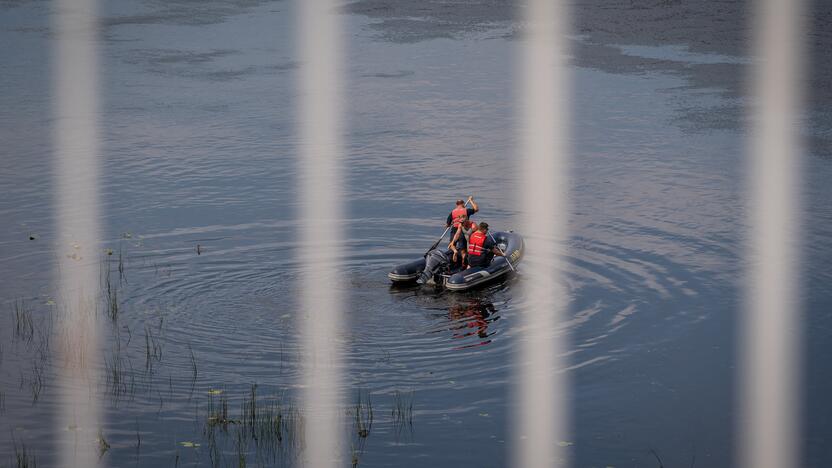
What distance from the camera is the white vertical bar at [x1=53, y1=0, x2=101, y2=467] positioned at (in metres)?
14.9

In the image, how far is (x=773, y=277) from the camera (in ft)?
69.4

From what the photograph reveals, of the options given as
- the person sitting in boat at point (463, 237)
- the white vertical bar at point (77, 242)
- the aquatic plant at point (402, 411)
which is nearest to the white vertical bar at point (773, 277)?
the aquatic plant at point (402, 411)

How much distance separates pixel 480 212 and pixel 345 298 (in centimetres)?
649

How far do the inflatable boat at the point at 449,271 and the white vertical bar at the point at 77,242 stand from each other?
17.3 ft

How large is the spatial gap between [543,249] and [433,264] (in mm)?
2804

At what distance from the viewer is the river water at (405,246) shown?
15047mm

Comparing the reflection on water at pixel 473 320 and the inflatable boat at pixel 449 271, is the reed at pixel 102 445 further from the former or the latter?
the inflatable boat at pixel 449 271

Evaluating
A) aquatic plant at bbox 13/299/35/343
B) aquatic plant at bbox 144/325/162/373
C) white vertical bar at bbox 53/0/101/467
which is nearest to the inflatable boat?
aquatic plant at bbox 144/325/162/373

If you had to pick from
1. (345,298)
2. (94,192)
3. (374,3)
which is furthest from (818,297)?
(374,3)

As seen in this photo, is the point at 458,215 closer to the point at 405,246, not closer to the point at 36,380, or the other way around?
the point at 405,246

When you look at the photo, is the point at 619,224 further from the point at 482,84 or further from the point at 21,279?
the point at 482,84

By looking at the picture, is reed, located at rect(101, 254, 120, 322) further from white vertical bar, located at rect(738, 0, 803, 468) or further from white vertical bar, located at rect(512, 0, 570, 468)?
white vertical bar, located at rect(738, 0, 803, 468)

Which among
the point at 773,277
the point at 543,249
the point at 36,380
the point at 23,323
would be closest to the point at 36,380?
the point at 36,380

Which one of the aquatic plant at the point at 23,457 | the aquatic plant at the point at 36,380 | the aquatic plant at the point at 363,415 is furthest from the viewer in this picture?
the aquatic plant at the point at 36,380
